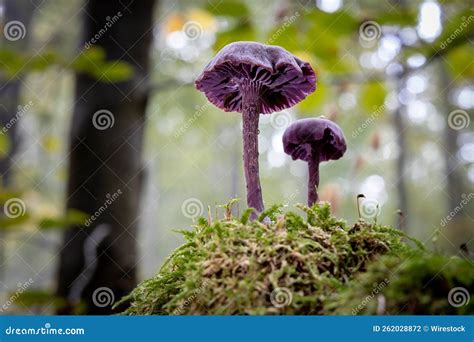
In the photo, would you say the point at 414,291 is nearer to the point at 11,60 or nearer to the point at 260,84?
the point at 260,84

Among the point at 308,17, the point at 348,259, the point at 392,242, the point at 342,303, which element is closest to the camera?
the point at 342,303

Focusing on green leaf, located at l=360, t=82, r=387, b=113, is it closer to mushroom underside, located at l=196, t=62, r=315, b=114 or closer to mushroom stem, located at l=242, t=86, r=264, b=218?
mushroom underside, located at l=196, t=62, r=315, b=114

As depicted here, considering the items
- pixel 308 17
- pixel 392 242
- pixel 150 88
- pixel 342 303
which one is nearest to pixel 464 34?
pixel 308 17

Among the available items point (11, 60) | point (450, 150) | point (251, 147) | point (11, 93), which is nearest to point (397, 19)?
point (251, 147)


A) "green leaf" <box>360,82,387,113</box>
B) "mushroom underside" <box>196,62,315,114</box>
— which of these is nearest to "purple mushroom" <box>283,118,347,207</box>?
"mushroom underside" <box>196,62,315,114</box>

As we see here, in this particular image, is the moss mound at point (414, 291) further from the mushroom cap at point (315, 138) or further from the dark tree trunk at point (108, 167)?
the dark tree trunk at point (108, 167)

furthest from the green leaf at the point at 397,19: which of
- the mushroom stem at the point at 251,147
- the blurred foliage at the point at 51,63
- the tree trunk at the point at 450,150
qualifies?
the tree trunk at the point at 450,150

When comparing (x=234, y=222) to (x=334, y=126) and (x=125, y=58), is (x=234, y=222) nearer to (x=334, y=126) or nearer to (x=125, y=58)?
(x=334, y=126)
